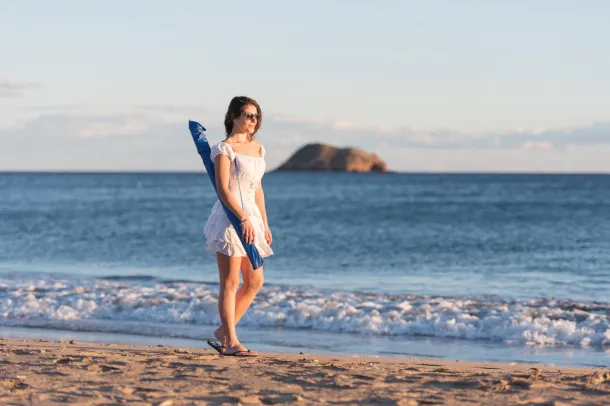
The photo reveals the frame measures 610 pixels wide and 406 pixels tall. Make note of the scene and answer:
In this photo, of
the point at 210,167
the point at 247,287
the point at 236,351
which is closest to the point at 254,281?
the point at 247,287

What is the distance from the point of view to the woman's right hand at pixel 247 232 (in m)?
5.98

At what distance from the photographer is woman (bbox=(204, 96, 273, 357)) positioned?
6.04 m

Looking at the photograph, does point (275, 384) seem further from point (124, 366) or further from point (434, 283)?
point (434, 283)

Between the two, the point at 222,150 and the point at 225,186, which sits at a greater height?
the point at 222,150

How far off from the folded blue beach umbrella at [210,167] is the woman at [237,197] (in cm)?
5

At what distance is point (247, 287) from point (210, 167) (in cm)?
99

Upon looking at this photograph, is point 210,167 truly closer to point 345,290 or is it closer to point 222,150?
point 222,150

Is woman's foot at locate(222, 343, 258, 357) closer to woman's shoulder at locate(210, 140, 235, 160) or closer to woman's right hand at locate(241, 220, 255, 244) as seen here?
woman's right hand at locate(241, 220, 255, 244)

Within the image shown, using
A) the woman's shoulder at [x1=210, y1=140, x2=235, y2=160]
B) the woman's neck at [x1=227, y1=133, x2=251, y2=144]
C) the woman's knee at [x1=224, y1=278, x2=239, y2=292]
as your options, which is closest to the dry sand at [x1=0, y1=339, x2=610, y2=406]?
the woman's knee at [x1=224, y1=278, x2=239, y2=292]

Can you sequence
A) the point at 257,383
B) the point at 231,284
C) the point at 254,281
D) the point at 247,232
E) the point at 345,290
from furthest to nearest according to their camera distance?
→ the point at 345,290 → the point at 254,281 → the point at 231,284 → the point at 247,232 → the point at 257,383

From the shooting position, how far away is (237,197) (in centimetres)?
617

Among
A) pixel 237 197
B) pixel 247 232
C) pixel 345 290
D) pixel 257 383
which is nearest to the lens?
pixel 257 383

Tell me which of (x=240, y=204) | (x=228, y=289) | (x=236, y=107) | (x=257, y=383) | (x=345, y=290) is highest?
(x=236, y=107)

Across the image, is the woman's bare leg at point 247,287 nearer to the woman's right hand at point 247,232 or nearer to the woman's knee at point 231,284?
the woman's knee at point 231,284
